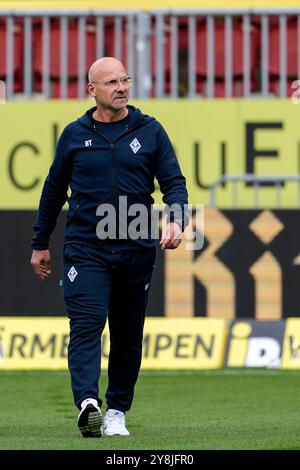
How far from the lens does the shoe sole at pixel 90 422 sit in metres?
8.12

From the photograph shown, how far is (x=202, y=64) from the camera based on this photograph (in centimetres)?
1647

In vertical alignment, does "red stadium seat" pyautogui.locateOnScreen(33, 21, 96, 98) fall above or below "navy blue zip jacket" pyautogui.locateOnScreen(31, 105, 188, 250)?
above

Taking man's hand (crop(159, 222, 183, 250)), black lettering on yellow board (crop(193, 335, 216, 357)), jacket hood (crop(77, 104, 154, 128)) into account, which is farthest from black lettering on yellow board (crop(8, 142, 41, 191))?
man's hand (crop(159, 222, 183, 250))

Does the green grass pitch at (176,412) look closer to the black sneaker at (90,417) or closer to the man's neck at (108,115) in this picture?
the black sneaker at (90,417)

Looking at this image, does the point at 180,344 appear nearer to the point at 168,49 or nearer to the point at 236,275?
the point at 236,275

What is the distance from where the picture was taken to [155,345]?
46.0 feet

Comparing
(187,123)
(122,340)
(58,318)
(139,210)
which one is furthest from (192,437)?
(187,123)

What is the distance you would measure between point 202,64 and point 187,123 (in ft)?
4.71

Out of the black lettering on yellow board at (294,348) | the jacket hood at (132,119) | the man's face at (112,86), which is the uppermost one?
the man's face at (112,86)

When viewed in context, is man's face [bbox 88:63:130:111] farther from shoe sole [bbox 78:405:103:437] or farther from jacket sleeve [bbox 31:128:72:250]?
shoe sole [bbox 78:405:103:437]

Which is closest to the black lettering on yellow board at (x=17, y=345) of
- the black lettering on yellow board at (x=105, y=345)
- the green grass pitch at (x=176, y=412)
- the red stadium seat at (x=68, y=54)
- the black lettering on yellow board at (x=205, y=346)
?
the green grass pitch at (x=176, y=412)

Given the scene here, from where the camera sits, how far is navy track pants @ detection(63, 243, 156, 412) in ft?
27.3

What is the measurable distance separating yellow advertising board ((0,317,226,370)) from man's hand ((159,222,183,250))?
574 centimetres

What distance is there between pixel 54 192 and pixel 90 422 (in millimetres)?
1352
